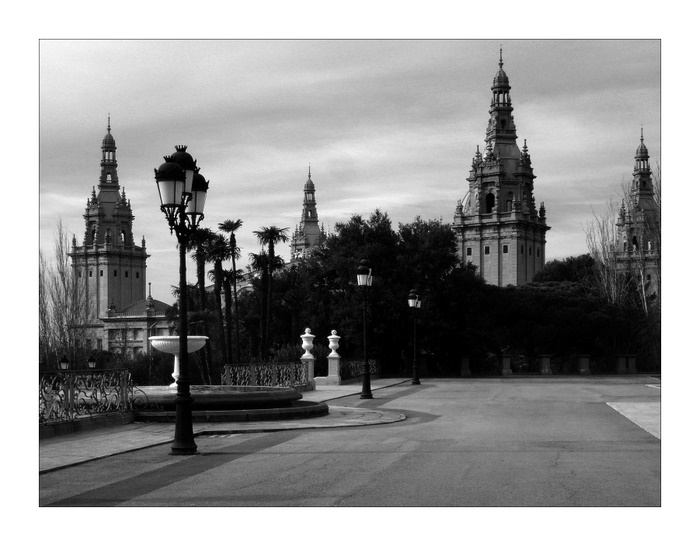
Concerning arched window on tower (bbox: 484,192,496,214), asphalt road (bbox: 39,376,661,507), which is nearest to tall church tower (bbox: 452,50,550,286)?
arched window on tower (bbox: 484,192,496,214)

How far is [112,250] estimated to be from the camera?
149 meters

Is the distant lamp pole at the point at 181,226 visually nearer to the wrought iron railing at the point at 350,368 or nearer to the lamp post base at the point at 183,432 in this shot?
the lamp post base at the point at 183,432

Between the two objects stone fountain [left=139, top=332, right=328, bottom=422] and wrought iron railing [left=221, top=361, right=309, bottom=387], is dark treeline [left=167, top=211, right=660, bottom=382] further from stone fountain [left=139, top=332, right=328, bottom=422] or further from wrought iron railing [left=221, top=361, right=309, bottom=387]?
stone fountain [left=139, top=332, right=328, bottom=422]

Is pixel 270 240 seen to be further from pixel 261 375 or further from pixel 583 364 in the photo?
Answer: pixel 261 375

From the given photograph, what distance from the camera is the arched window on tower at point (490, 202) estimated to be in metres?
154

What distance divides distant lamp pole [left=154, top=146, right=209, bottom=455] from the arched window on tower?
462ft

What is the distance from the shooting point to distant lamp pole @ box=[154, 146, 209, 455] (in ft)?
47.0

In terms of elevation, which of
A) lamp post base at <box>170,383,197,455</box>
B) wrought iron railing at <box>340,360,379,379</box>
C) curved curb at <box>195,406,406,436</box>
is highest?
lamp post base at <box>170,383,197,455</box>

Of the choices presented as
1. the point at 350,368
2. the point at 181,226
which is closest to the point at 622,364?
the point at 350,368

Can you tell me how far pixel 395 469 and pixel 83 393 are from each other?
7556 mm

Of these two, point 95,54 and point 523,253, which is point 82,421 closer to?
point 95,54

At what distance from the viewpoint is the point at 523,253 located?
6073 inches

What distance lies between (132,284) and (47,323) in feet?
346

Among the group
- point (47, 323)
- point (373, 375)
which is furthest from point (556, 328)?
point (47, 323)
